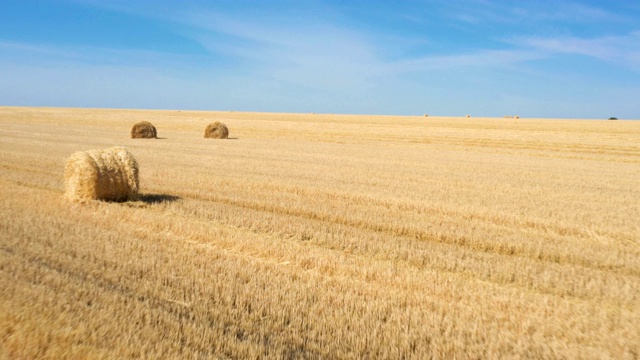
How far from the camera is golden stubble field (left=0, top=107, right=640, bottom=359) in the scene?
3756mm

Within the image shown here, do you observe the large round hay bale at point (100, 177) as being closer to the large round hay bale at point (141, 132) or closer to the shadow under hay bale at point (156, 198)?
the shadow under hay bale at point (156, 198)

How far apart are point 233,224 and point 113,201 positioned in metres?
2.94

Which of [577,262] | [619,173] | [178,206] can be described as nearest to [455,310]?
[577,262]

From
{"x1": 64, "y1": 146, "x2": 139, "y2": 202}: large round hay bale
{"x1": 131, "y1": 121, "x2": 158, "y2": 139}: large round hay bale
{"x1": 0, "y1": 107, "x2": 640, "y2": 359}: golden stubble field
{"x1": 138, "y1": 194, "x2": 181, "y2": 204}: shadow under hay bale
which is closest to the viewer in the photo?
{"x1": 0, "y1": 107, "x2": 640, "y2": 359}: golden stubble field

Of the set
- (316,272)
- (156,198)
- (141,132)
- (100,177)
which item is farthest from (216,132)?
(316,272)

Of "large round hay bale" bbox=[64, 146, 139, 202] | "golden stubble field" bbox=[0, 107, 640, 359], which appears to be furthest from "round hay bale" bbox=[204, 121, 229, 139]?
"large round hay bale" bbox=[64, 146, 139, 202]

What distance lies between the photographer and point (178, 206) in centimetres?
875

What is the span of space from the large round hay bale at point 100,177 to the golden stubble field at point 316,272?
313mm

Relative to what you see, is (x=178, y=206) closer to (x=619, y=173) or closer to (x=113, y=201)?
(x=113, y=201)

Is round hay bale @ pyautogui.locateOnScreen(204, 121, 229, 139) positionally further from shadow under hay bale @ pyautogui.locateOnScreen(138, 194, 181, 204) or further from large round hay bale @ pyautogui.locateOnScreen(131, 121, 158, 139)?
shadow under hay bale @ pyautogui.locateOnScreen(138, 194, 181, 204)

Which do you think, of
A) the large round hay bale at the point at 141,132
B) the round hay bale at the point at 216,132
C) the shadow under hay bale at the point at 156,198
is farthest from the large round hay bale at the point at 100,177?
the round hay bale at the point at 216,132

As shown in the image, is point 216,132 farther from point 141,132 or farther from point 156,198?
point 156,198

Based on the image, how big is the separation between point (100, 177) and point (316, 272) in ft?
17.3

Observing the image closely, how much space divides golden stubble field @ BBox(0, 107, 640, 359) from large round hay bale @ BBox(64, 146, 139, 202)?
313 mm
